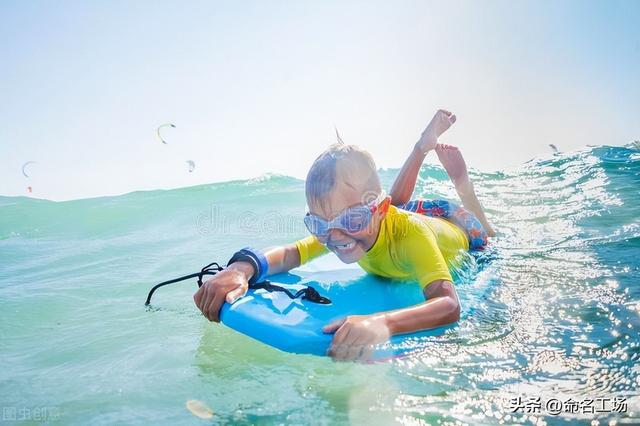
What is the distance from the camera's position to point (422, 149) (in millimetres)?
4250

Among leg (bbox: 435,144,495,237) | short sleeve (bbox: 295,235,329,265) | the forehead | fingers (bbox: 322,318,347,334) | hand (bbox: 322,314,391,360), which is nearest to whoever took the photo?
hand (bbox: 322,314,391,360)

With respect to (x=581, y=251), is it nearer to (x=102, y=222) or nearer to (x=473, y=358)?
(x=473, y=358)

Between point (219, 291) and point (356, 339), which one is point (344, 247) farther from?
point (219, 291)

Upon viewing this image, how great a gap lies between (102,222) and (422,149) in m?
7.80

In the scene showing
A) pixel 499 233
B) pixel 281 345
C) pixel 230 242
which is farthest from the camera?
pixel 230 242

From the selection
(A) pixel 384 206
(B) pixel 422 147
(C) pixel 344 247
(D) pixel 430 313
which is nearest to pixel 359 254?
(C) pixel 344 247

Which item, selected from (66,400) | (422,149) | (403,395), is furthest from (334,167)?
(422,149)

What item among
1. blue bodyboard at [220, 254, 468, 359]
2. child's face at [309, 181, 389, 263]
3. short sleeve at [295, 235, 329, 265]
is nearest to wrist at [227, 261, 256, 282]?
blue bodyboard at [220, 254, 468, 359]

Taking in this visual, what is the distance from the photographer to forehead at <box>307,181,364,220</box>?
2.40m

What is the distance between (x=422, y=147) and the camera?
4246mm

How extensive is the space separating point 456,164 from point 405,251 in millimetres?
2242

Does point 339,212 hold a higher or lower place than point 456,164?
lower

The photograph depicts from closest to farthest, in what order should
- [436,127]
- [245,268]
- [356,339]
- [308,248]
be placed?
1. [356,339]
2. [245,268]
3. [308,248]
4. [436,127]

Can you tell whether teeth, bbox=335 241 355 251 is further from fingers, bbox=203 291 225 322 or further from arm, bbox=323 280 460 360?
fingers, bbox=203 291 225 322
